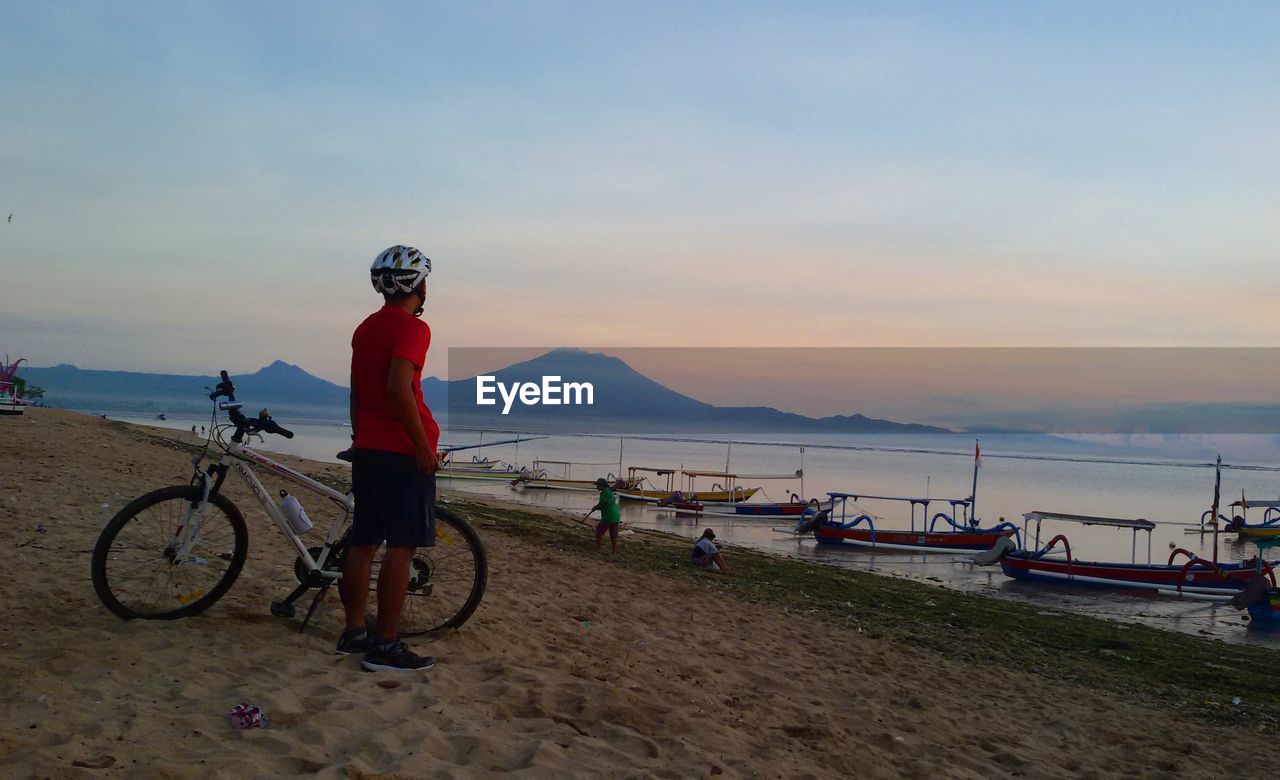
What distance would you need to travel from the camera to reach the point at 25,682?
357 cm

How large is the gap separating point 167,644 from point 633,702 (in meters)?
2.35

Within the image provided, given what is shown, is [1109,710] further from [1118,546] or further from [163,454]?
[1118,546]

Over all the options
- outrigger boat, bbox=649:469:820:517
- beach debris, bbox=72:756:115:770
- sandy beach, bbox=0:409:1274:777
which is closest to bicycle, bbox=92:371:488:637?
sandy beach, bbox=0:409:1274:777

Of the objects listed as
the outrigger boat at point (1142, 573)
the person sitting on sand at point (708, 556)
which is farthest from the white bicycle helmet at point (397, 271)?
the outrigger boat at point (1142, 573)

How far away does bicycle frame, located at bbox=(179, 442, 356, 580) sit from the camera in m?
4.75

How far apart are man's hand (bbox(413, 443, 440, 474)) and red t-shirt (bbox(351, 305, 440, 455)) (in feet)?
0.16

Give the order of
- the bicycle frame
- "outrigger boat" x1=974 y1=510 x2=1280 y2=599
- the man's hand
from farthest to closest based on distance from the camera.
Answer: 1. "outrigger boat" x1=974 y1=510 x2=1280 y2=599
2. the bicycle frame
3. the man's hand

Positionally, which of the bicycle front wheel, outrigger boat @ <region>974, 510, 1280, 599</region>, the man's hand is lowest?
outrigger boat @ <region>974, 510, 1280, 599</region>

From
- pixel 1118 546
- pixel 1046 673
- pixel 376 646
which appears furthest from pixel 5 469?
pixel 1118 546

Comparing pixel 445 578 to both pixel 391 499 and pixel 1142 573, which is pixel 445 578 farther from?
pixel 1142 573

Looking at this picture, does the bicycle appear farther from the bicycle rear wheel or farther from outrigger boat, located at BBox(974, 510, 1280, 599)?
outrigger boat, located at BBox(974, 510, 1280, 599)

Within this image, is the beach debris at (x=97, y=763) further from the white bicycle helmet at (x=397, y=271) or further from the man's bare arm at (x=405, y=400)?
the white bicycle helmet at (x=397, y=271)

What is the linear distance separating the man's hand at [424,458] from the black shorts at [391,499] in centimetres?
4

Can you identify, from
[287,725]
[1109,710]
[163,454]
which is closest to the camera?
[287,725]
